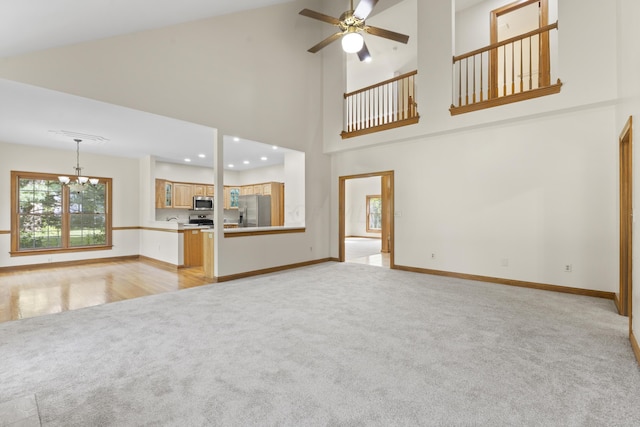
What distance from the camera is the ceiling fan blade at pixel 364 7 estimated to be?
3.29 meters

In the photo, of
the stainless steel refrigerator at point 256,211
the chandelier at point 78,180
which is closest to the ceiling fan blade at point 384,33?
the stainless steel refrigerator at point 256,211

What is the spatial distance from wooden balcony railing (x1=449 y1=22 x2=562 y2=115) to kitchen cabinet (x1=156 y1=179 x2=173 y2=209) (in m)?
7.07

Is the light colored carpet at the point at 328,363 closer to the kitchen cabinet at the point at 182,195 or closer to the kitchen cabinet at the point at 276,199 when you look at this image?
the kitchen cabinet at the point at 276,199

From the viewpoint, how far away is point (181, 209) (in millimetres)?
8609

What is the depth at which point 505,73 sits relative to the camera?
4.59 m

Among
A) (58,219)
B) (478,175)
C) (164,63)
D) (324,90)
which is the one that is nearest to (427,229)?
(478,175)

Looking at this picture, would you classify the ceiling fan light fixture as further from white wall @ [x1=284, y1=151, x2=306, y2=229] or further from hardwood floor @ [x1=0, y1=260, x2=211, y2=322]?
hardwood floor @ [x1=0, y1=260, x2=211, y2=322]

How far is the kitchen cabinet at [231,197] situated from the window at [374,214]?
600cm

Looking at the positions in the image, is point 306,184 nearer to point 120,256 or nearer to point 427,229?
point 427,229

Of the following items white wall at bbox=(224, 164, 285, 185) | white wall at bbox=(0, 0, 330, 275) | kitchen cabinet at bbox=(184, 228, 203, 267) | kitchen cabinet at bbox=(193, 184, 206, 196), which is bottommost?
kitchen cabinet at bbox=(184, 228, 203, 267)

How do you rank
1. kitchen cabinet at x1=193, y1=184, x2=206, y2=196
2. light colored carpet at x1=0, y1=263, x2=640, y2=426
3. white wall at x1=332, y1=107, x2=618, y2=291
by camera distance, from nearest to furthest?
light colored carpet at x1=0, y1=263, x2=640, y2=426
white wall at x1=332, y1=107, x2=618, y2=291
kitchen cabinet at x1=193, y1=184, x2=206, y2=196

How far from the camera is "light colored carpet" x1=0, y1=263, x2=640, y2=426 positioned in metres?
1.68

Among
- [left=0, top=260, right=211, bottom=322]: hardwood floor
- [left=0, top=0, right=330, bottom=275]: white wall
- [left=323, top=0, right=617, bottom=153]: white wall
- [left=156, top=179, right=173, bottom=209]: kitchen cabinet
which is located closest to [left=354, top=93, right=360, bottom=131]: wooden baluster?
[left=323, top=0, right=617, bottom=153]: white wall

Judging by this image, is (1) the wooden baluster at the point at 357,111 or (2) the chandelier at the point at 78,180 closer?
(2) the chandelier at the point at 78,180
